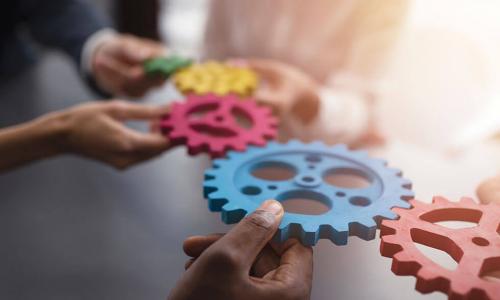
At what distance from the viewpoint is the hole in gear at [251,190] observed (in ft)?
2.08

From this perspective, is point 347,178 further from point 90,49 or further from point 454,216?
point 90,49

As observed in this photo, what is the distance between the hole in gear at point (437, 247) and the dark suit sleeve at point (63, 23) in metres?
0.94

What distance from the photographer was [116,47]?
1.14 m

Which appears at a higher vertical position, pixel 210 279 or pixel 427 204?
pixel 427 204

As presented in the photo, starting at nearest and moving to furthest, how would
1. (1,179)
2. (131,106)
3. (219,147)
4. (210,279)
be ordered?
(210,279) → (219,147) → (131,106) → (1,179)

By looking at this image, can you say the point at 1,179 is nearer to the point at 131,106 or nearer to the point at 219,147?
the point at 131,106

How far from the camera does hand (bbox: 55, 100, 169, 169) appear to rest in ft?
2.60

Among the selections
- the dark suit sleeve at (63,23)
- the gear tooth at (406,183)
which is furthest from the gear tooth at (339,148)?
the dark suit sleeve at (63,23)

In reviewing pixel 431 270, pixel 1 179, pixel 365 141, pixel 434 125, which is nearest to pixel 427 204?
pixel 431 270

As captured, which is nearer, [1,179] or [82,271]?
[82,271]

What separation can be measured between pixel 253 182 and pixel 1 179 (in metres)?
0.57

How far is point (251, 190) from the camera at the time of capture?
64 cm

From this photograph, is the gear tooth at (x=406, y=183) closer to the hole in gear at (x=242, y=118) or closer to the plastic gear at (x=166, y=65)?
the hole in gear at (x=242, y=118)

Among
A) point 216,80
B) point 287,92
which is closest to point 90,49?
point 216,80
